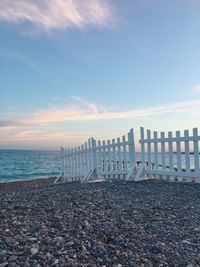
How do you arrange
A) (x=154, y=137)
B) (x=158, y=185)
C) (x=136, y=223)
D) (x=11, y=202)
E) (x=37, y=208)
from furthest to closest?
(x=154, y=137)
(x=158, y=185)
(x=11, y=202)
(x=37, y=208)
(x=136, y=223)

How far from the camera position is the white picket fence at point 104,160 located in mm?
9953

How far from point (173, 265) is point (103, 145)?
773 cm

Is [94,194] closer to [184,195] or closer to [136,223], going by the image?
[184,195]

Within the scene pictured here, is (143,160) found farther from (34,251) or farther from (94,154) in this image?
(34,251)

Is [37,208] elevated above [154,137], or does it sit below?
below

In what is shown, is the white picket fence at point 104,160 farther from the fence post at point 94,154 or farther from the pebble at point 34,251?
the pebble at point 34,251

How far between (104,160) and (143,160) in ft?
5.81

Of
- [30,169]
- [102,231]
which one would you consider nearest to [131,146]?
[102,231]

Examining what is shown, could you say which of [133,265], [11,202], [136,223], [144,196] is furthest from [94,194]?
[133,265]

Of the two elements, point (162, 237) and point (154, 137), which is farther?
point (154, 137)

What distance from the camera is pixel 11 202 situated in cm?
630

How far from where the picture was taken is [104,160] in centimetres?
1093

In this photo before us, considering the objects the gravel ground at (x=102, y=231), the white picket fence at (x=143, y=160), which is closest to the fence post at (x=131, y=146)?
the white picket fence at (x=143, y=160)

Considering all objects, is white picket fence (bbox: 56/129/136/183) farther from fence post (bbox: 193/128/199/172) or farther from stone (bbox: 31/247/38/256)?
stone (bbox: 31/247/38/256)
